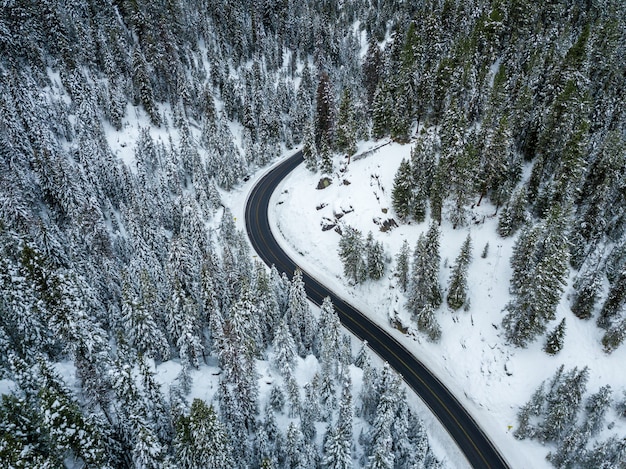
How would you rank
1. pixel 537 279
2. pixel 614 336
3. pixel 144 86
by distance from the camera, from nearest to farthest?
pixel 614 336 < pixel 537 279 < pixel 144 86

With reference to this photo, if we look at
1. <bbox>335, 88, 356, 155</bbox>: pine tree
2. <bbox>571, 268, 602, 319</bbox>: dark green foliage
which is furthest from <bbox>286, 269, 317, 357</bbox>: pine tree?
<bbox>335, 88, 356, 155</bbox>: pine tree

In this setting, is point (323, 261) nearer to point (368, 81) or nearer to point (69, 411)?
point (69, 411)

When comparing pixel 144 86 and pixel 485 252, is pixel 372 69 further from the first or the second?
pixel 144 86

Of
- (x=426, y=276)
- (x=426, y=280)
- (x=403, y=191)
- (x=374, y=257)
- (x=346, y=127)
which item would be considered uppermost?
(x=346, y=127)

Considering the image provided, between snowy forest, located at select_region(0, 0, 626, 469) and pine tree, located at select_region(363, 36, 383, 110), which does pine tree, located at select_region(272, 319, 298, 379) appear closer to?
snowy forest, located at select_region(0, 0, 626, 469)

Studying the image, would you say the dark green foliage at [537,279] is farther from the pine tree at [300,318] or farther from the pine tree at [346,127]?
the pine tree at [346,127]

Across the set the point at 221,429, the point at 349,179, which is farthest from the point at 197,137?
the point at 221,429

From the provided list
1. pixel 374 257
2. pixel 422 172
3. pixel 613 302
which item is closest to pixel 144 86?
pixel 422 172
